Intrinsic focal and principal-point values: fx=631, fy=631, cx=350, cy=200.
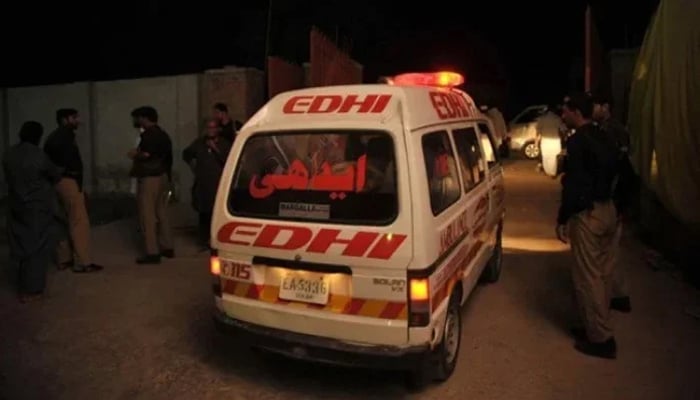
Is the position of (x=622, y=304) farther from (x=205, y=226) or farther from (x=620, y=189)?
(x=205, y=226)

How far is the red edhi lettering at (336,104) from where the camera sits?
3.96 meters

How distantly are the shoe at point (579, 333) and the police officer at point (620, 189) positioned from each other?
726mm

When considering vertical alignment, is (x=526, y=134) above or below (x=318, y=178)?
above

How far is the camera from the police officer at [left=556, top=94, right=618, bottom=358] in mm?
4582

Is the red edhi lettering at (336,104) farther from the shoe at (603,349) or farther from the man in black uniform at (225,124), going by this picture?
the man in black uniform at (225,124)

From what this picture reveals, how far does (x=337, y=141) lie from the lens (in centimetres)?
400

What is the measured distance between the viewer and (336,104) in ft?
13.4

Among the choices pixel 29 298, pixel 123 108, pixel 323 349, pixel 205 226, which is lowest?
pixel 29 298

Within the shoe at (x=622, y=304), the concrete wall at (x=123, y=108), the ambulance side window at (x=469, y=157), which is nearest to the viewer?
the ambulance side window at (x=469, y=157)

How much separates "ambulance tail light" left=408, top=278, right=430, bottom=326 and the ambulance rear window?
0.40 metres

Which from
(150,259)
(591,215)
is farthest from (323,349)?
(150,259)

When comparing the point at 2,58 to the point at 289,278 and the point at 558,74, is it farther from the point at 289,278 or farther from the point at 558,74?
the point at 558,74

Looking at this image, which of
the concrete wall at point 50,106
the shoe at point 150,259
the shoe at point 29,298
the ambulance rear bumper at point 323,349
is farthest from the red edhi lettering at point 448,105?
the concrete wall at point 50,106

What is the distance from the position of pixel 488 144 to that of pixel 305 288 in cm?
317
